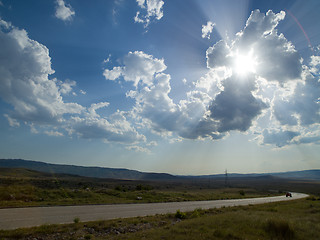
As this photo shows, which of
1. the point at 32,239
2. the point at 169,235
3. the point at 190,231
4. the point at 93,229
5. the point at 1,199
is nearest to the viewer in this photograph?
the point at 32,239

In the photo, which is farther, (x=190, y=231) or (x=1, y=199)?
(x=1, y=199)

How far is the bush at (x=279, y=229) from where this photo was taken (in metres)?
11.6

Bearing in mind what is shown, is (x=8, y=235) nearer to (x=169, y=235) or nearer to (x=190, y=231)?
(x=169, y=235)

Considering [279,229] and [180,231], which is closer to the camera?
[180,231]

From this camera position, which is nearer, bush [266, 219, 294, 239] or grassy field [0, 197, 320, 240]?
grassy field [0, 197, 320, 240]

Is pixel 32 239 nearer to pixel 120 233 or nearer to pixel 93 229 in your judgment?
pixel 93 229

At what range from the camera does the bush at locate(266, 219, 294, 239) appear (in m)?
11.6

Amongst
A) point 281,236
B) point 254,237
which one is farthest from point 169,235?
point 281,236

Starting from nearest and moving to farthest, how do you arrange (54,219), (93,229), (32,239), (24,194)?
(32,239)
(93,229)
(54,219)
(24,194)

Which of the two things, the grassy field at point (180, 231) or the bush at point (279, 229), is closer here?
the grassy field at point (180, 231)

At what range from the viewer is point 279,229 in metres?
12.1

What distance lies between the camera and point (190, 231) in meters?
11.7

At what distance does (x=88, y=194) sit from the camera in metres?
30.5

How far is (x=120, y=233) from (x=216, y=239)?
17.4 feet
